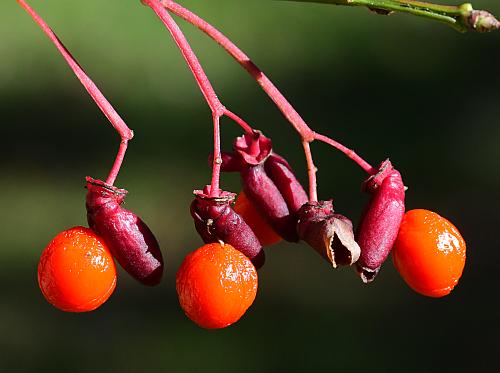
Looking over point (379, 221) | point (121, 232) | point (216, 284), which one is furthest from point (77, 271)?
point (379, 221)

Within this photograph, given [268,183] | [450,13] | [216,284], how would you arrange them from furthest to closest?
[268,183], [216,284], [450,13]

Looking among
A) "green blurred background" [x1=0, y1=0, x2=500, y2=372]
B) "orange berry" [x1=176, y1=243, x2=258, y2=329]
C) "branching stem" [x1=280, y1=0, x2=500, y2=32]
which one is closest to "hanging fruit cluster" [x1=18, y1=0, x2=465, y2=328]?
"orange berry" [x1=176, y1=243, x2=258, y2=329]

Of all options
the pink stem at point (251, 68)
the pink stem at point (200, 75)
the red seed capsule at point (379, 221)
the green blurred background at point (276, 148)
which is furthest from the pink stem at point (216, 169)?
the green blurred background at point (276, 148)

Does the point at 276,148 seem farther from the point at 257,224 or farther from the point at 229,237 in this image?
the point at 229,237

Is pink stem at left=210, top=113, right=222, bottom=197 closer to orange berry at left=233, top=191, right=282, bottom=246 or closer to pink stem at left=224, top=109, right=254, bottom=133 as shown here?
pink stem at left=224, top=109, right=254, bottom=133

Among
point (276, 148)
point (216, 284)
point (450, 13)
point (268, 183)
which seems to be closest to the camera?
point (450, 13)

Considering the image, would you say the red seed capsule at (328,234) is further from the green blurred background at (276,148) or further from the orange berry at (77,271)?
the green blurred background at (276,148)
